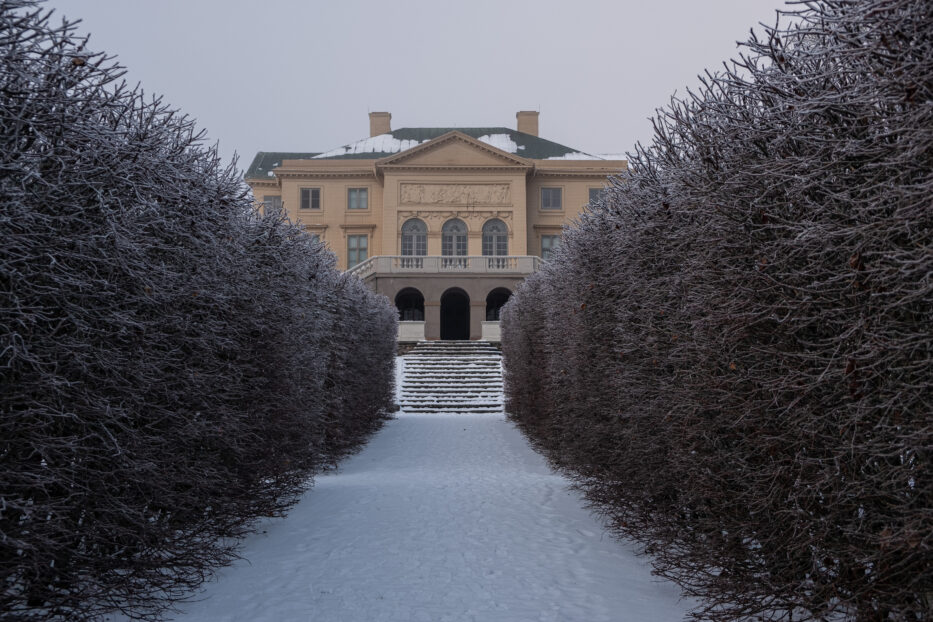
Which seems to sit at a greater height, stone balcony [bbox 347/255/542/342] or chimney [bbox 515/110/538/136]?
chimney [bbox 515/110/538/136]

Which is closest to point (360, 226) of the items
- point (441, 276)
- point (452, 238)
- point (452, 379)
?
point (452, 238)

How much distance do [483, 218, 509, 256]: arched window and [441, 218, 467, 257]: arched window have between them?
1286 mm

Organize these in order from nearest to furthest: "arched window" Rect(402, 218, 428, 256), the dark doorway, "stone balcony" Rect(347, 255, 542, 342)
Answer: "stone balcony" Rect(347, 255, 542, 342) < "arched window" Rect(402, 218, 428, 256) < the dark doorway

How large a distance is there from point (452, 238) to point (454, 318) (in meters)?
4.70

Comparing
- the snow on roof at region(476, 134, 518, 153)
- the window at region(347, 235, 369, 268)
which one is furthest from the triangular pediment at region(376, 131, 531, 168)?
the window at region(347, 235, 369, 268)

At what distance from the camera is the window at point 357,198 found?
40.9m

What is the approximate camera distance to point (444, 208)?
3903cm

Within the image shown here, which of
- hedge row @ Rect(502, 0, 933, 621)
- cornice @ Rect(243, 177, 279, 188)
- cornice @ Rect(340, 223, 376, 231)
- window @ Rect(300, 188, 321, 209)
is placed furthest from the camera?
cornice @ Rect(243, 177, 279, 188)

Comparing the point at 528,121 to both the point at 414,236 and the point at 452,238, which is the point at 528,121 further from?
the point at 414,236

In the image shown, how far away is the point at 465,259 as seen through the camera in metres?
35.0

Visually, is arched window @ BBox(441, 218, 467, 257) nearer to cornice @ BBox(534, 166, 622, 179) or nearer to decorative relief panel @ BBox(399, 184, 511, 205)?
decorative relief panel @ BBox(399, 184, 511, 205)

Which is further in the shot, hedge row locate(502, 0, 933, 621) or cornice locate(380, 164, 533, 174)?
cornice locate(380, 164, 533, 174)

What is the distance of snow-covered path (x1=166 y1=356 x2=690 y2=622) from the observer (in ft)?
16.3

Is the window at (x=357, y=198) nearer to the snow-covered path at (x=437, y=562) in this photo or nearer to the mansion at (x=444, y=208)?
the mansion at (x=444, y=208)
